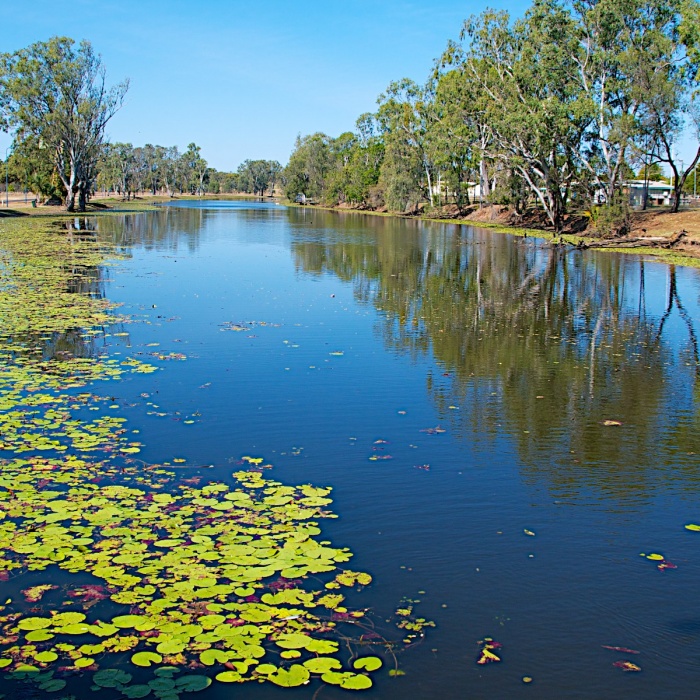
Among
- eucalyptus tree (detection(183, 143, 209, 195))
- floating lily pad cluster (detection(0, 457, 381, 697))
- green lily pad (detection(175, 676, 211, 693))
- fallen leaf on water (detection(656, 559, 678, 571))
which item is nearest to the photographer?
green lily pad (detection(175, 676, 211, 693))

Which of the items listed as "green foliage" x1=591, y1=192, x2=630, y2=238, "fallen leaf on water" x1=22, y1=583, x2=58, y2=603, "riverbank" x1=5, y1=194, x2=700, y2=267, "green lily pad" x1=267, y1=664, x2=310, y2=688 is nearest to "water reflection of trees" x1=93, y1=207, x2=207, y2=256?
"riverbank" x1=5, y1=194, x2=700, y2=267

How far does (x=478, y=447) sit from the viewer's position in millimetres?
8844

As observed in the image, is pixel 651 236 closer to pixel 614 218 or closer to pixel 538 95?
pixel 614 218

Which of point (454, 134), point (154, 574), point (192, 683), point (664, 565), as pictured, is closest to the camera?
point (192, 683)

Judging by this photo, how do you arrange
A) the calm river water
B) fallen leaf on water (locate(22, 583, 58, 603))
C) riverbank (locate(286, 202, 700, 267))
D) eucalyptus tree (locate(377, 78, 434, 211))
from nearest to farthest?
the calm river water → fallen leaf on water (locate(22, 583, 58, 603)) → riverbank (locate(286, 202, 700, 267)) → eucalyptus tree (locate(377, 78, 434, 211))

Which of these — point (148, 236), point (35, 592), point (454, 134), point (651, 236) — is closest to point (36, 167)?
point (148, 236)

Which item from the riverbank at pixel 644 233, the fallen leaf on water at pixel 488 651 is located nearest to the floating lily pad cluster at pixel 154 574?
the fallen leaf on water at pixel 488 651

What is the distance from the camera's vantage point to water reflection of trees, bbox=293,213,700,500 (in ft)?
29.0

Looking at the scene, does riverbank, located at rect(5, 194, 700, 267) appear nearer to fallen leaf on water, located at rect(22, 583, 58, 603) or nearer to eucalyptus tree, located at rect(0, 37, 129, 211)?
eucalyptus tree, located at rect(0, 37, 129, 211)

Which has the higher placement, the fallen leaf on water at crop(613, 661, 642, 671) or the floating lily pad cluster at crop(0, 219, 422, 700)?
the floating lily pad cluster at crop(0, 219, 422, 700)

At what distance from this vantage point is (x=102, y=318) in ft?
52.7

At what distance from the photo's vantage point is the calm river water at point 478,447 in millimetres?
5133

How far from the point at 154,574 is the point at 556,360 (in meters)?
9.64

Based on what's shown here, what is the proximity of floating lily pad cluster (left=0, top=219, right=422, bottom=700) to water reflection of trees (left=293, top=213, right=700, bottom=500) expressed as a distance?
3290 millimetres
